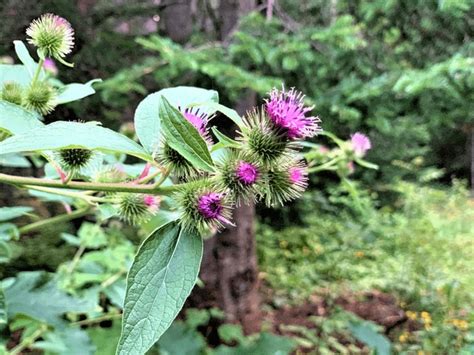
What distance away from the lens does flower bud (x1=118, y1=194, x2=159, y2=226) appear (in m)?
0.69

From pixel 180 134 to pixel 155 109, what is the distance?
0.48ft

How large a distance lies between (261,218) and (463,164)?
21.7ft

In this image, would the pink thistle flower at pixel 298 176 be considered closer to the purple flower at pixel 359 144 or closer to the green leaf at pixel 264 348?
the purple flower at pixel 359 144

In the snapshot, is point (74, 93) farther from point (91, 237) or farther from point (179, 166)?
point (91, 237)

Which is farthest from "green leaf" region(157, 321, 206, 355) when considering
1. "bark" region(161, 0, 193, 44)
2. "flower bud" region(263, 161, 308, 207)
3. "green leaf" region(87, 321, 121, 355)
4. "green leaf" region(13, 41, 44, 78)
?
"bark" region(161, 0, 193, 44)

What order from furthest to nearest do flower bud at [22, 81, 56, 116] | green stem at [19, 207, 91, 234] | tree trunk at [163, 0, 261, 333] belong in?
tree trunk at [163, 0, 261, 333], green stem at [19, 207, 91, 234], flower bud at [22, 81, 56, 116]

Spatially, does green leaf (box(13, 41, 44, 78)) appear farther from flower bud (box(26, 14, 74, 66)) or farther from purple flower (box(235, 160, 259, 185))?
purple flower (box(235, 160, 259, 185))

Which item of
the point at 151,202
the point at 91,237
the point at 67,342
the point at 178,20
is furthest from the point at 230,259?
the point at 151,202

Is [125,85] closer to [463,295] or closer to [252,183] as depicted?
[252,183]

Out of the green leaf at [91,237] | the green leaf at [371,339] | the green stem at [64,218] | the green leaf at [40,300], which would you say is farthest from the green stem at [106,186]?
the green leaf at [371,339]

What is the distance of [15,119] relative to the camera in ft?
1.76

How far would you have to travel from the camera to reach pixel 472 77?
5.86 feet

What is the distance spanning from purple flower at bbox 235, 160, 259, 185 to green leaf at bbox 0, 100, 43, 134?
0.70 ft

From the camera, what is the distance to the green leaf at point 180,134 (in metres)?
0.48
